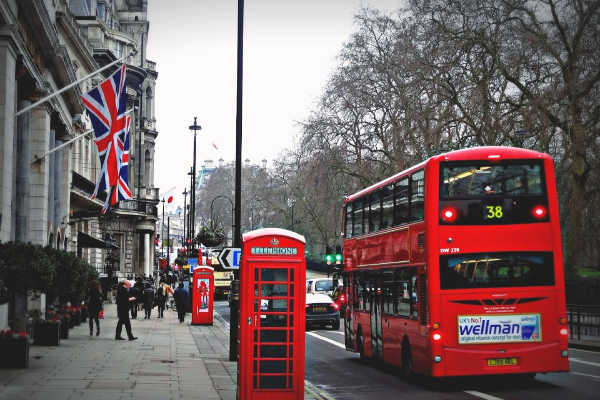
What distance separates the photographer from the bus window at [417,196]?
16109mm

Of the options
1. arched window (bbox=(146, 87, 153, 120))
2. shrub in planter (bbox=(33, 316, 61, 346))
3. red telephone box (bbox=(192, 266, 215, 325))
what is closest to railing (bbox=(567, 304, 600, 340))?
red telephone box (bbox=(192, 266, 215, 325))

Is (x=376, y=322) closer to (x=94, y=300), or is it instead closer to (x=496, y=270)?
(x=496, y=270)

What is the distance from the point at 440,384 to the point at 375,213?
455cm

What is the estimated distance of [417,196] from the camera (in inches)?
647

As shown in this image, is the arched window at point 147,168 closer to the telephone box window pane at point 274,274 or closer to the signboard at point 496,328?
the signboard at point 496,328

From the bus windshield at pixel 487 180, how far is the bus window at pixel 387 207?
109 inches

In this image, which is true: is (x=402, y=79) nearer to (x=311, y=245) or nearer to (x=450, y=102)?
(x=450, y=102)

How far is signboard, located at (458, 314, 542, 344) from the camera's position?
50.8 ft

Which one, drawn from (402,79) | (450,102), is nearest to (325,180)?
(402,79)

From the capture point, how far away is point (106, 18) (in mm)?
76000

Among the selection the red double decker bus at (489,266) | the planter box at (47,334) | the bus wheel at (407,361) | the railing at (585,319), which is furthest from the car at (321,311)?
the red double decker bus at (489,266)

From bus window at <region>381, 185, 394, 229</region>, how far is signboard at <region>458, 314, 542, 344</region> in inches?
137

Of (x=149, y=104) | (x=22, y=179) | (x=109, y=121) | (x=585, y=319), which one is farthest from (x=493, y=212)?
(x=149, y=104)

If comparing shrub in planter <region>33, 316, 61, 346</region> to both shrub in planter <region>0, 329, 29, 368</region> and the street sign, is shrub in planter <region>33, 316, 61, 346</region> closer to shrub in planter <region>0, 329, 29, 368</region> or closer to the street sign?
the street sign
